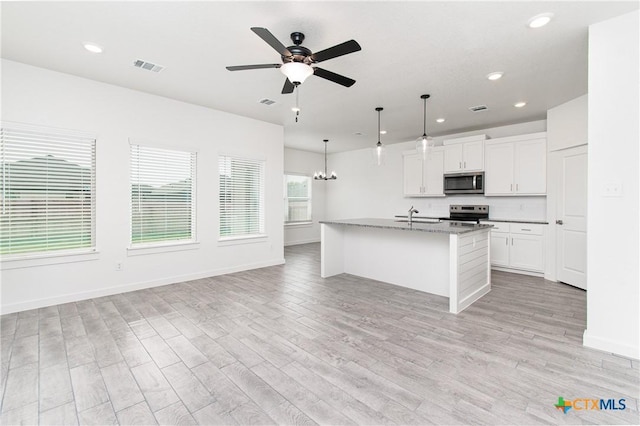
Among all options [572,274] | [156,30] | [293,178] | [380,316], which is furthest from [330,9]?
[293,178]

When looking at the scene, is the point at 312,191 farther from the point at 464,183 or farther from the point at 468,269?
the point at 468,269

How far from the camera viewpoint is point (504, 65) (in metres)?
3.33

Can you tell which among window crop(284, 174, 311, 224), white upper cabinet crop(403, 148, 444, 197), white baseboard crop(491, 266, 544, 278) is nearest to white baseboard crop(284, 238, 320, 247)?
window crop(284, 174, 311, 224)

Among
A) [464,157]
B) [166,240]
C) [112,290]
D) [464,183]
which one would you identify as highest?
[464,157]

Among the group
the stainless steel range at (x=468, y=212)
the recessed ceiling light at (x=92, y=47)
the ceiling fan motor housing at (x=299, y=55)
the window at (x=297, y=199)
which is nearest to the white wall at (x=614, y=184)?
the ceiling fan motor housing at (x=299, y=55)

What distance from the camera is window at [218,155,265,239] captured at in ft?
17.2

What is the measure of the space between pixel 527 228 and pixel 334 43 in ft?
15.0

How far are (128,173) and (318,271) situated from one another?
10.9ft

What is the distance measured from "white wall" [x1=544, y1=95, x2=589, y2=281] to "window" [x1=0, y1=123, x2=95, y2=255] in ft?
21.8

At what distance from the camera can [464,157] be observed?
238 inches

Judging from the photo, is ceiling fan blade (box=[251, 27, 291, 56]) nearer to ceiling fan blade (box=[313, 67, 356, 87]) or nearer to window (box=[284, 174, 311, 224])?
ceiling fan blade (box=[313, 67, 356, 87])

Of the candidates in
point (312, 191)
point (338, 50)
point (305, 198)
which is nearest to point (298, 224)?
point (305, 198)

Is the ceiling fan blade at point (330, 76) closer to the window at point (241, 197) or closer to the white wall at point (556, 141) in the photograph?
the window at point (241, 197)

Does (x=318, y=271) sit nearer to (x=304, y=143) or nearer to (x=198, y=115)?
(x=198, y=115)
